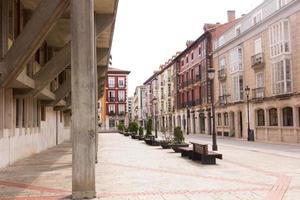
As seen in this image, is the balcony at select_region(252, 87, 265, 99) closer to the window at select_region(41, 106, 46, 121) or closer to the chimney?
the window at select_region(41, 106, 46, 121)

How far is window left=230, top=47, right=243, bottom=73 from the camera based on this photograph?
114ft

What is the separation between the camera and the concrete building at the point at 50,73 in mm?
8211

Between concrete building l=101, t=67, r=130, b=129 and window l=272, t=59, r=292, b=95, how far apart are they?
56508mm

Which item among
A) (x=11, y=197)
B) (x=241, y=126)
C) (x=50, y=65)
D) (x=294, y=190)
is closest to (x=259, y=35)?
(x=241, y=126)

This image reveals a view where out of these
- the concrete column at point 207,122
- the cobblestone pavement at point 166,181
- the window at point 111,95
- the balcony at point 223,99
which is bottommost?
the cobblestone pavement at point 166,181

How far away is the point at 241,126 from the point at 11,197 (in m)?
30.0

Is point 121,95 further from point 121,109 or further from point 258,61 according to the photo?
point 258,61

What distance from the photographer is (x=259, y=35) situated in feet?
99.8

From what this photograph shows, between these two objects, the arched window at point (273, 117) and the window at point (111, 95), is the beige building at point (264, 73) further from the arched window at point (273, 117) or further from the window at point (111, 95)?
the window at point (111, 95)

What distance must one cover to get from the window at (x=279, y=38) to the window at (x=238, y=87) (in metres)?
6.75

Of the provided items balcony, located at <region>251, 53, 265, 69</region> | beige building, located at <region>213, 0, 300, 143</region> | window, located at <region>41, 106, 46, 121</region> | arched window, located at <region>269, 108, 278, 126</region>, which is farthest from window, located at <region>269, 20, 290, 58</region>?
window, located at <region>41, 106, 46, 121</region>

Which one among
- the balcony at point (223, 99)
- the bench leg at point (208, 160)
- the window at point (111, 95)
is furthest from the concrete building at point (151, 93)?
the bench leg at point (208, 160)

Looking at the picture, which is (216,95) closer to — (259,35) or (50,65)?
(259,35)

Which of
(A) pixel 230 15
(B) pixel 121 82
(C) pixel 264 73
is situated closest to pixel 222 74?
(C) pixel 264 73
